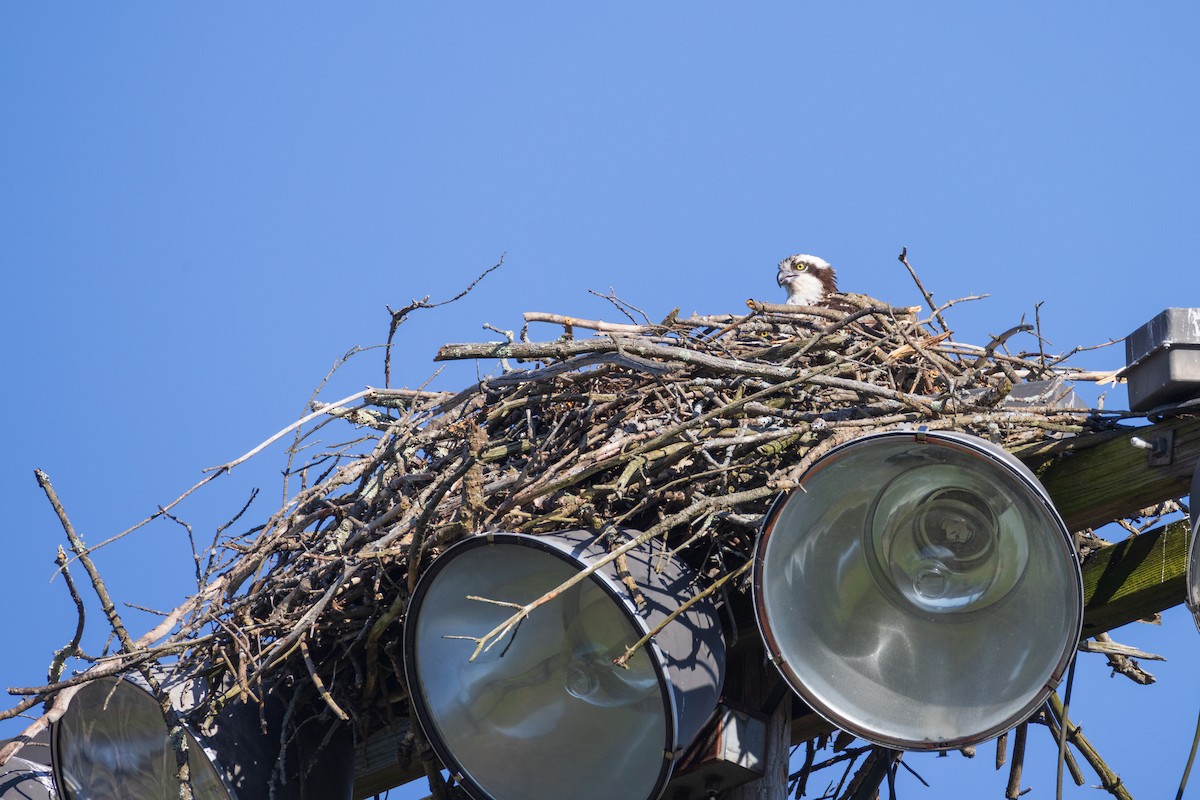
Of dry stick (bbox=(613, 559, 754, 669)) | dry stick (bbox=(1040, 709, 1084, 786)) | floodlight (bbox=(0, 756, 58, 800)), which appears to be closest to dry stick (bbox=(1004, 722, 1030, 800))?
dry stick (bbox=(1040, 709, 1084, 786))

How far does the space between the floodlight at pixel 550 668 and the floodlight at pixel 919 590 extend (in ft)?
0.98

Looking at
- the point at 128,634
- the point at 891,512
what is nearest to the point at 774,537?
the point at 891,512

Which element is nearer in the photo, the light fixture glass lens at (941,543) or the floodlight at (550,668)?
the light fixture glass lens at (941,543)

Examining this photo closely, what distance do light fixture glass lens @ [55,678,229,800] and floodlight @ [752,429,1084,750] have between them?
176 cm

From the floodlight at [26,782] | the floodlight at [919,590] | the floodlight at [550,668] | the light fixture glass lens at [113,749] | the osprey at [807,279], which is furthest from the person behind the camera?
the osprey at [807,279]

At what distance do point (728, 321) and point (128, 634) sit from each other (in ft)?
6.06

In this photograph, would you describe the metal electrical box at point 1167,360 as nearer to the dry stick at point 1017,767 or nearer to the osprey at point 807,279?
the dry stick at point 1017,767

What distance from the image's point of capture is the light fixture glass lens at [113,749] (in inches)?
151

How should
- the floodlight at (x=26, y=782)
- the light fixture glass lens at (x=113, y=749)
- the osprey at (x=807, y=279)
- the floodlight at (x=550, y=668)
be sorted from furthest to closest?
the osprey at (x=807, y=279) → the floodlight at (x=26, y=782) → the light fixture glass lens at (x=113, y=749) → the floodlight at (x=550, y=668)

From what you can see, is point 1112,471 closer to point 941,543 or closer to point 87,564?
point 941,543

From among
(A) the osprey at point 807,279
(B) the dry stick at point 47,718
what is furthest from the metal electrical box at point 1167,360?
(A) the osprey at point 807,279

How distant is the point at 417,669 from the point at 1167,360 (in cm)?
170

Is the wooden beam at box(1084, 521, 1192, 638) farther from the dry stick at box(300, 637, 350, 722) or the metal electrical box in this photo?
the dry stick at box(300, 637, 350, 722)

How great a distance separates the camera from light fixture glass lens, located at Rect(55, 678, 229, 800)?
12.6 feet
